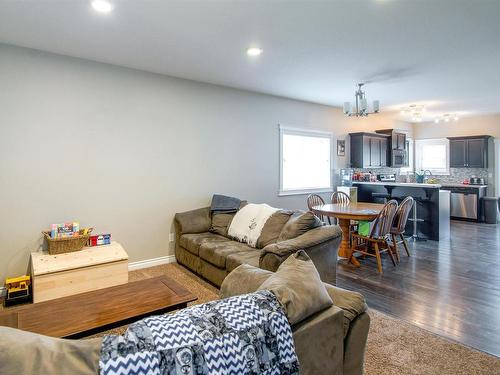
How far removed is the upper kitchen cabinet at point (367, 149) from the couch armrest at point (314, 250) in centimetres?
427

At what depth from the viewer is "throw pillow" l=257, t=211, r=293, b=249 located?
3.35 meters

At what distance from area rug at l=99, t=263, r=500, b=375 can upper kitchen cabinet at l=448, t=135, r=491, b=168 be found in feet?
22.7

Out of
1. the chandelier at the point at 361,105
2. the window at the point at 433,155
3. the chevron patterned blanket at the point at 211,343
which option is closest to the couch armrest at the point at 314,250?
the chevron patterned blanket at the point at 211,343

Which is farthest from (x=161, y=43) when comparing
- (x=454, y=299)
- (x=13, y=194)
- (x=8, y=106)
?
(x=454, y=299)

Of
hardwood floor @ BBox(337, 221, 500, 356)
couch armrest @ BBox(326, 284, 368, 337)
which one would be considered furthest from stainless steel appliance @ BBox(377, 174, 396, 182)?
couch armrest @ BBox(326, 284, 368, 337)

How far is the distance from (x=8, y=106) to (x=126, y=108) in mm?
1203

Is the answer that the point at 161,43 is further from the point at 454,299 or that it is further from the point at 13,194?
the point at 454,299

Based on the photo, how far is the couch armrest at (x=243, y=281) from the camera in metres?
1.44

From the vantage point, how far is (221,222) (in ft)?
13.9

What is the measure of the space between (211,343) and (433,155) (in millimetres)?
9806

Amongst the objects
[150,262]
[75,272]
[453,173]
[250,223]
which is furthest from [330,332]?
[453,173]

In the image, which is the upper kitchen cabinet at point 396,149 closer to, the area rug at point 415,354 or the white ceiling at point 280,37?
the white ceiling at point 280,37

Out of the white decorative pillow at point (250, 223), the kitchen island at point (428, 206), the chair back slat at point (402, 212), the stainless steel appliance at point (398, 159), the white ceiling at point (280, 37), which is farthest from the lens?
the stainless steel appliance at point (398, 159)

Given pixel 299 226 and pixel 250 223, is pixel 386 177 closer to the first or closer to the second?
pixel 250 223
